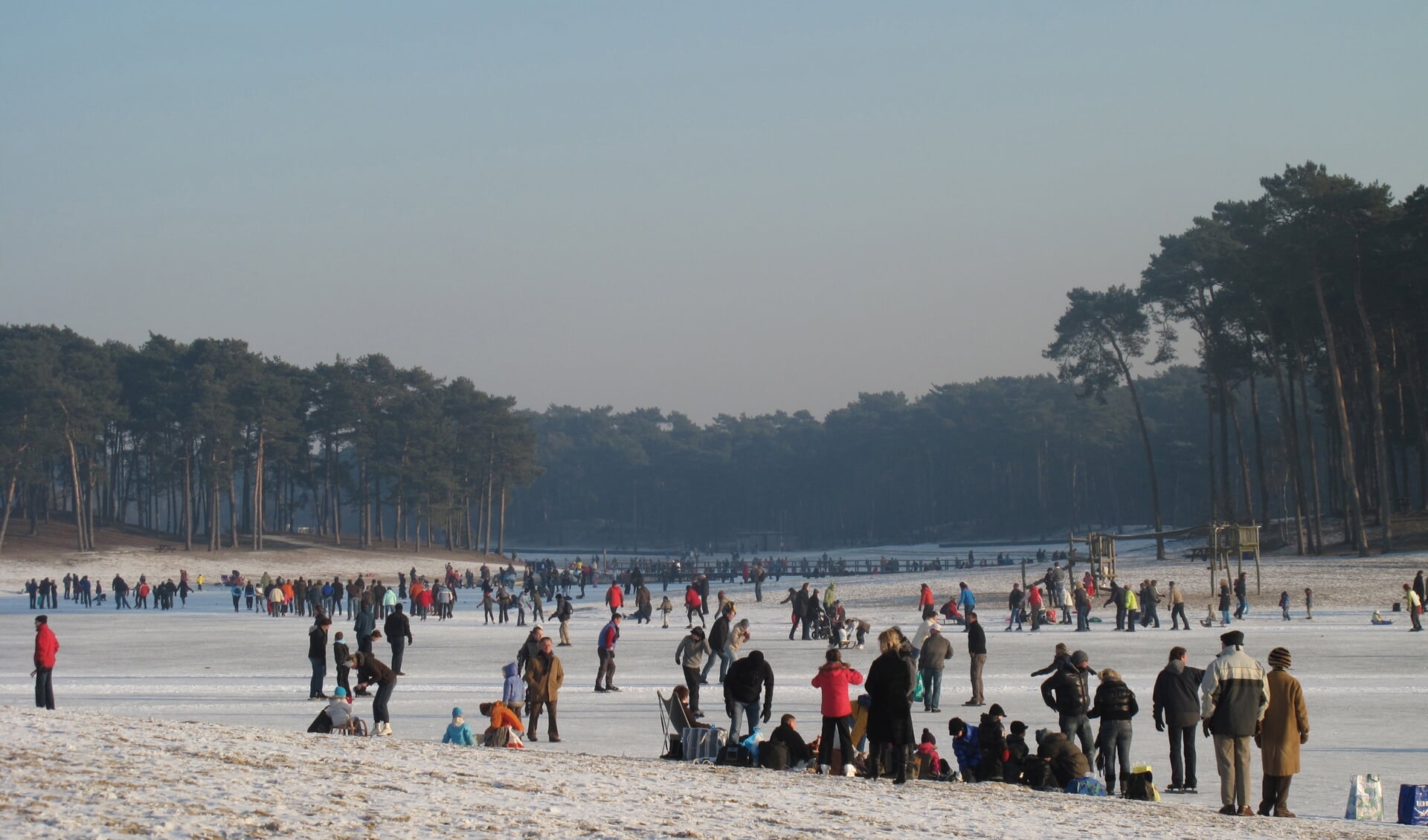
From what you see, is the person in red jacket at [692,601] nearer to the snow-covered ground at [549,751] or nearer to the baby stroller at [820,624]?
the snow-covered ground at [549,751]

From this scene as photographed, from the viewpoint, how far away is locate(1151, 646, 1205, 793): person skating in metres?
12.2

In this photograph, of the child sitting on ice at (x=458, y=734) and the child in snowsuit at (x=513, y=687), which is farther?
the child in snowsuit at (x=513, y=687)

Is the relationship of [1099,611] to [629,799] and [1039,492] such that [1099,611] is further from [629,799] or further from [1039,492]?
[1039,492]

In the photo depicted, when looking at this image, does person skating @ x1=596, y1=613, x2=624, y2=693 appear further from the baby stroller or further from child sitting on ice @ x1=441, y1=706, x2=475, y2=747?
the baby stroller

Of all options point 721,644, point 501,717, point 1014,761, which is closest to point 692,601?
point 721,644

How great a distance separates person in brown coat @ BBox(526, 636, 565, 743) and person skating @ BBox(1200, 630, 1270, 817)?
280 inches

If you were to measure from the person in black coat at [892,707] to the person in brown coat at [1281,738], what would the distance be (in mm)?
2871

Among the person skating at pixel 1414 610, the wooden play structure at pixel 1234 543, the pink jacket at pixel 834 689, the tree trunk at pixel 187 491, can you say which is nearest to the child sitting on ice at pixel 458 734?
the pink jacket at pixel 834 689

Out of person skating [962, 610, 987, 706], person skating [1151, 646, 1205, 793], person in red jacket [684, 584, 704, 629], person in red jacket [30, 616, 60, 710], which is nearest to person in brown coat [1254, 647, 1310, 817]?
person skating [1151, 646, 1205, 793]

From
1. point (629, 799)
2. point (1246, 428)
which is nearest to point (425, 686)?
point (629, 799)

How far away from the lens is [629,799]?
9.95 m

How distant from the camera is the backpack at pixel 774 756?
12477 mm

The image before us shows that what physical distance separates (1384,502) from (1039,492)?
253 ft

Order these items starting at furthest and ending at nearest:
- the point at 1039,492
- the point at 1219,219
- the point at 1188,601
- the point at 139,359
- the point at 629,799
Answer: the point at 1039,492 → the point at 139,359 → the point at 1219,219 → the point at 1188,601 → the point at 629,799
